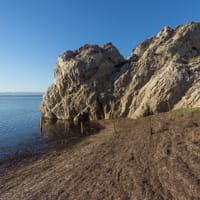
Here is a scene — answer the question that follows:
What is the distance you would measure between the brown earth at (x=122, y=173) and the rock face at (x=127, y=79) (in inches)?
487

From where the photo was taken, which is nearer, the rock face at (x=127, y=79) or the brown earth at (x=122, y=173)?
the brown earth at (x=122, y=173)

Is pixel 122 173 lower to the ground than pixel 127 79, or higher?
lower

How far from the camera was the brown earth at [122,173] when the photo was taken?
355 inches

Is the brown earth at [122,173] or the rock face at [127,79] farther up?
the rock face at [127,79]

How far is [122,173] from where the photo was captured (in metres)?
10.9

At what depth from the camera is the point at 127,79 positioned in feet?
121

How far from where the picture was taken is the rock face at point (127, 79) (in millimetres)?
28594

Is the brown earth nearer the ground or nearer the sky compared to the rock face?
nearer the ground

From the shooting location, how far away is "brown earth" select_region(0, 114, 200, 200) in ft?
29.6

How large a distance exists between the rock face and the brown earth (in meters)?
12.4

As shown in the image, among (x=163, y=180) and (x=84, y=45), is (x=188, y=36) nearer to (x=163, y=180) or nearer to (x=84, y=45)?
(x=84, y=45)

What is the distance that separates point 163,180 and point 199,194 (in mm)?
1728

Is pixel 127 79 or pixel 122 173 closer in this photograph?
pixel 122 173

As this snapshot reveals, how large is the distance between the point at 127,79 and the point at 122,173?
27.6m
